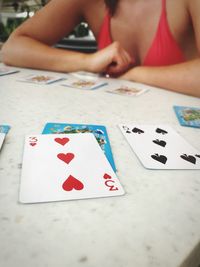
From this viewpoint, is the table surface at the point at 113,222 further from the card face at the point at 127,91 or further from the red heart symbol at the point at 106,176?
the card face at the point at 127,91

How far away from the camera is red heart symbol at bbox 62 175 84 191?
1.46 feet

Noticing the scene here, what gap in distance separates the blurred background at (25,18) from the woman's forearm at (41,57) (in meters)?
1.08

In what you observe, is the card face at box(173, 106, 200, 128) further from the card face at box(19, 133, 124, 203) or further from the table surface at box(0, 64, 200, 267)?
the card face at box(19, 133, 124, 203)

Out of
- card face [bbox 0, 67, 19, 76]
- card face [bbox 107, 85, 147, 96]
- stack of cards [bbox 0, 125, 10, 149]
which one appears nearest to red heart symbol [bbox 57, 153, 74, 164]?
stack of cards [bbox 0, 125, 10, 149]

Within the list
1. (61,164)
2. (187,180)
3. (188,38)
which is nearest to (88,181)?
(61,164)

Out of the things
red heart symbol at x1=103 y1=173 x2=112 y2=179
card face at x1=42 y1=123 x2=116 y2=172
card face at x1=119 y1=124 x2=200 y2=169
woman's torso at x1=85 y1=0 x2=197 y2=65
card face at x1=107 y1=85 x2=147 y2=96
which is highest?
woman's torso at x1=85 y1=0 x2=197 y2=65

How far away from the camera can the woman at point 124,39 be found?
120cm

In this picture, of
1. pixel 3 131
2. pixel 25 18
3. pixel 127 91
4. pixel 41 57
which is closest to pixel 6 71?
pixel 41 57

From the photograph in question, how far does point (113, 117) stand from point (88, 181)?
1.16ft

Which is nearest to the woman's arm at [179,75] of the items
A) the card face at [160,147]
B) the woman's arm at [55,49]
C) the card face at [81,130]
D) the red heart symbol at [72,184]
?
the woman's arm at [55,49]

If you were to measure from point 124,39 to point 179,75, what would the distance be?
0.50 meters

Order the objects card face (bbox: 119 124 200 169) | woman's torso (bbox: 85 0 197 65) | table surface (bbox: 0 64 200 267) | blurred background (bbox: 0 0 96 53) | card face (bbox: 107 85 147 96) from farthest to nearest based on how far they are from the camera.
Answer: blurred background (bbox: 0 0 96 53) < woman's torso (bbox: 85 0 197 65) < card face (bbox: 107 85 147 96) < card face (bbox: 119 124 200 169) < table surface (bbox: 0 64 200 267)

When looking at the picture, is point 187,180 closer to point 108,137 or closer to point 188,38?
point 108,137

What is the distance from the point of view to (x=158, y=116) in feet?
2.71
